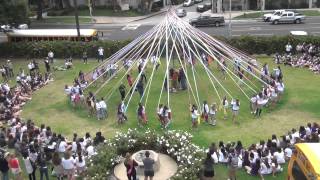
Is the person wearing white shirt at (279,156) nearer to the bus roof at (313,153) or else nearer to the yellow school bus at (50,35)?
the bus roof at (313,153)

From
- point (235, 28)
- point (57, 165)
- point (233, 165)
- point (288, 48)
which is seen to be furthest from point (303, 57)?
point (57, 165)

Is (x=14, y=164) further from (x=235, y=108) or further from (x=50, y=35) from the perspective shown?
(x=50, y=35)

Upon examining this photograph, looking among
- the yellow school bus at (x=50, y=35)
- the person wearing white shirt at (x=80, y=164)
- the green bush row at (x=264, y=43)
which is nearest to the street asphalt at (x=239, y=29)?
the yellow school bus at (x=50, y=35)

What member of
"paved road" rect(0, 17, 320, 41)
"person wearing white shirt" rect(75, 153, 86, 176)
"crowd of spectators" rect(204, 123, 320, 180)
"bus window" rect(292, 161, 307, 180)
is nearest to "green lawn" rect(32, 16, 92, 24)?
"paved road" rect(0, 17, 320, 41)

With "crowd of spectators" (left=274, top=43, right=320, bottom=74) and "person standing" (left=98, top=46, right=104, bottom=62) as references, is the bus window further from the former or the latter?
"person standing" (left=98, top=46, right=104, bottom=62)

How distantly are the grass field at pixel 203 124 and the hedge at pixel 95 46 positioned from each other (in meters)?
4.91

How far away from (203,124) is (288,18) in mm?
27157

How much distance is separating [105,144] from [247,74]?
13948 mm

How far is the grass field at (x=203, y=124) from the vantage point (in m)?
24.0

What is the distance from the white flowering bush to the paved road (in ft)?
86.5

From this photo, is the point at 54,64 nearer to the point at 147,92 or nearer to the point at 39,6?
the point at 147,92

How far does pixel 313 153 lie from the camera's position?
13.8 metres

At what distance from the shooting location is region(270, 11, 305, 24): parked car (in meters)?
48.1

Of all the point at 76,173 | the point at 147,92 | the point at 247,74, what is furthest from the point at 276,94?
the point at 76,173
